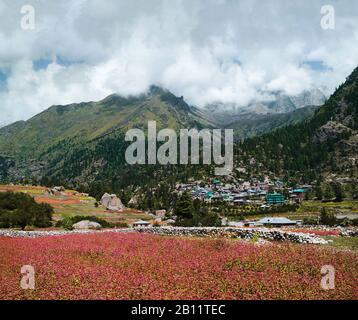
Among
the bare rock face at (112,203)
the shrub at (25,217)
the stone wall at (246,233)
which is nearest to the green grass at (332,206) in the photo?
the bare rock face at (112,203)

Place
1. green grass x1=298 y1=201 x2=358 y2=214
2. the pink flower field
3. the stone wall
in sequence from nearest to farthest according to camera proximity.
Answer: the pink flower field
the stone wall
green grass x1=298 y1=201 x2=358 y2=214

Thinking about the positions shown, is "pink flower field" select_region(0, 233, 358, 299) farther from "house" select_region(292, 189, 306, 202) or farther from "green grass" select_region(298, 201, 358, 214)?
"house" select_region(292, 189, 306, 202)

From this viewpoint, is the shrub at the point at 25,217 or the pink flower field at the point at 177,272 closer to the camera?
the pink flower field at the point at 177,272

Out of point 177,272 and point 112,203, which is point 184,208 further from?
point 177,272

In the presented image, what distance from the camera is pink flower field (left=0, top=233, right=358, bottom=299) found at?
13.5 m

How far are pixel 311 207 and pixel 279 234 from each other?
129 meters

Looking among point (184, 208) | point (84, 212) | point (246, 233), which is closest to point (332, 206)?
point (184, 208)

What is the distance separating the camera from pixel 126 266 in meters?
18.5

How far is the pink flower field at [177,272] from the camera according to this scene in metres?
13.5

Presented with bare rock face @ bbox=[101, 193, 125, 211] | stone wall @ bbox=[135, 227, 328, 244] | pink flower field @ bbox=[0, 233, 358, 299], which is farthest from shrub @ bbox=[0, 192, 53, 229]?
bare rock face @ bbox=[101, 193, 125, 211]

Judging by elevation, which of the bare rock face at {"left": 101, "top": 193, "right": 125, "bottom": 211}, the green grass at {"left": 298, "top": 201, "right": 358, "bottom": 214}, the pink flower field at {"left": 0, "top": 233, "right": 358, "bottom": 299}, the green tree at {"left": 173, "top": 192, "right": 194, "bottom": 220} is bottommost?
the green grass at {"left": 298, "top": 201, "right": 358, "bottom": 214}

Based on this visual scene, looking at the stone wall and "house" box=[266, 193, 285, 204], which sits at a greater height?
the stone wall

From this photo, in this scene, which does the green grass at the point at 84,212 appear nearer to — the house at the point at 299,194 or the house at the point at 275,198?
the house at the point at 275,198
